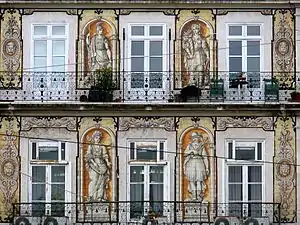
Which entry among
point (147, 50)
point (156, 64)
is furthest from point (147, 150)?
point (147, 50)

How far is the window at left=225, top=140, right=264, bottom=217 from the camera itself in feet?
99.3

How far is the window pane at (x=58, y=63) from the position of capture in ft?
101

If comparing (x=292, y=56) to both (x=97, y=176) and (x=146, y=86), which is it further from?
(x=97, y=176)

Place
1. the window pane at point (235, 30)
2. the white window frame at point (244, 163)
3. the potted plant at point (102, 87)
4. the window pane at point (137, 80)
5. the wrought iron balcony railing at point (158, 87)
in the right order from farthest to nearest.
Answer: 1. the window pane at point (235, 30)
2. the window pane at point (137, 80)
3. the wrought iron balcony railing at point (158, 87)
4. the white window frame at point (244, 163)
5. the potted plant at point (102, 87)

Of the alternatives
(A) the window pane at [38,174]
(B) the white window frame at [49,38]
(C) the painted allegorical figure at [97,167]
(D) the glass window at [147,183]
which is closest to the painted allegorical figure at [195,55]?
(D) the glass window at [147,183]

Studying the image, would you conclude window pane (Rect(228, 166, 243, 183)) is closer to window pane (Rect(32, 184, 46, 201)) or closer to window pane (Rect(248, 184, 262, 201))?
window pane (Rect(248, 184, 262, 201))

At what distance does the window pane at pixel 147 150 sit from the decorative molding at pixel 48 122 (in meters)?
1.74

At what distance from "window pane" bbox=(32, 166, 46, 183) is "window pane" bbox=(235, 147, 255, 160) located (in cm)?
490

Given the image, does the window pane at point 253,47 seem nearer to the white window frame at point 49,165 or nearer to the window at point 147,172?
the window at point 147,172

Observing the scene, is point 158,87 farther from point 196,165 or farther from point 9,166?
point 9,166

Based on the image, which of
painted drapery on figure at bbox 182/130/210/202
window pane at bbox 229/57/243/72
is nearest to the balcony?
painted drapery on figure at bbox 182/130/210/202

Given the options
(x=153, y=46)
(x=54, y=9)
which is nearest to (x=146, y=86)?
(x=153, y=46)

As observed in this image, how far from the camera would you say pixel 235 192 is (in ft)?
99.5

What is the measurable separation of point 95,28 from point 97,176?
150 inches
